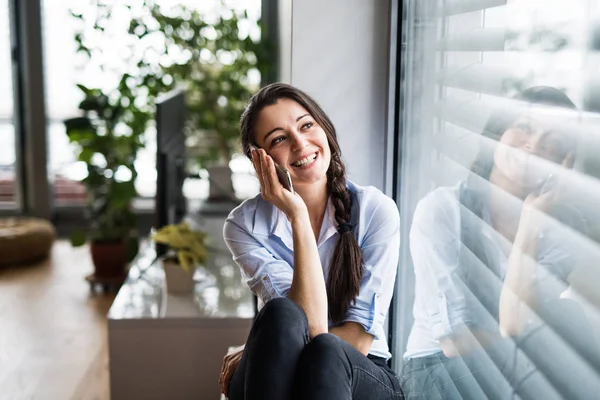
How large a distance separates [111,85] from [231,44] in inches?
34.8

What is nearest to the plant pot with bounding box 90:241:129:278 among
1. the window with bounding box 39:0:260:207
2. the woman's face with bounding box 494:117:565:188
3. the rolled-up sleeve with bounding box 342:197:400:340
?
the window with bounding box 39:0:260:207

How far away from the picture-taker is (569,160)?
1.07 metres

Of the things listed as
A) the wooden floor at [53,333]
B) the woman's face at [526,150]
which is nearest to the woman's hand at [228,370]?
the woman's face at [526,150]

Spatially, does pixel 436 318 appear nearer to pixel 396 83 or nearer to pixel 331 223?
pixel 331 223

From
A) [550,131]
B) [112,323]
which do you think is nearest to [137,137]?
[112,323]

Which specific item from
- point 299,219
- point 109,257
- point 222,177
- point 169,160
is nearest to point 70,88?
point 109,257

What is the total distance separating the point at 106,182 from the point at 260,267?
2569 millimetres

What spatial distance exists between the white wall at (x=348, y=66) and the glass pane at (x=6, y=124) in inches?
144

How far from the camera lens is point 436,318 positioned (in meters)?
1.78

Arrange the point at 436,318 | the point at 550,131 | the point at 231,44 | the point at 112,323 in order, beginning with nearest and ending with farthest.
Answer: the point at 550,131
the point at 436,318
the point at 112,323
the point at 231,44

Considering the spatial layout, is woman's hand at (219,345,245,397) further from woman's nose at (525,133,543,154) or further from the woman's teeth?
woman's nose at (525,133,543,154)

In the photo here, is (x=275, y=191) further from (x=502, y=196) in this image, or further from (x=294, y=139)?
(x=502, y=196)

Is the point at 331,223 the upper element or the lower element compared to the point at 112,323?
upper

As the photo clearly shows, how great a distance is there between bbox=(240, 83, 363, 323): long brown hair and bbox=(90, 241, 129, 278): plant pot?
2478 millimetres
